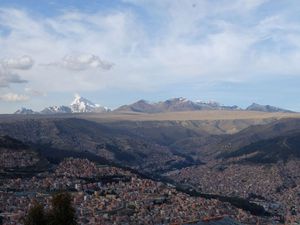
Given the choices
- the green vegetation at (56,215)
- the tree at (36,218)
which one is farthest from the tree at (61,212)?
the tree at (36,218)

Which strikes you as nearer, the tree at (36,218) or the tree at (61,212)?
the tree at (61,212)

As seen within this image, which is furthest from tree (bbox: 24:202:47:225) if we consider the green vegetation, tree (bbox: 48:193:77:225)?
tree (bbox: 48:193:77:225)

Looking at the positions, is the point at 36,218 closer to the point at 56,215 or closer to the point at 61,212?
the point at 56,215

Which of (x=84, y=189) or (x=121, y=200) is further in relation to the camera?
A: (x=84, y=189)

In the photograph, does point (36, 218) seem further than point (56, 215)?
Yes

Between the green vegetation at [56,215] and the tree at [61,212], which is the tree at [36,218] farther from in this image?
the tree at [61,212]

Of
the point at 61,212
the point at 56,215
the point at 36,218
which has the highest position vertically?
the point at 61,212

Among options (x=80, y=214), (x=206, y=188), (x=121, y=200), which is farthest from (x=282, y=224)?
(x=206, y=188)

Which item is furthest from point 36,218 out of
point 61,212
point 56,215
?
point 61,212

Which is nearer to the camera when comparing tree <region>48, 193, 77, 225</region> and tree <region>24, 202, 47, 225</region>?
tree <region>48, 193, 77, 225</region>

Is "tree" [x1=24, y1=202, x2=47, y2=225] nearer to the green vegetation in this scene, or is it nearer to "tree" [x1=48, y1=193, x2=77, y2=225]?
the green vegetation

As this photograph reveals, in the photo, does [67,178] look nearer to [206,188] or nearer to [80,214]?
[80,214]
